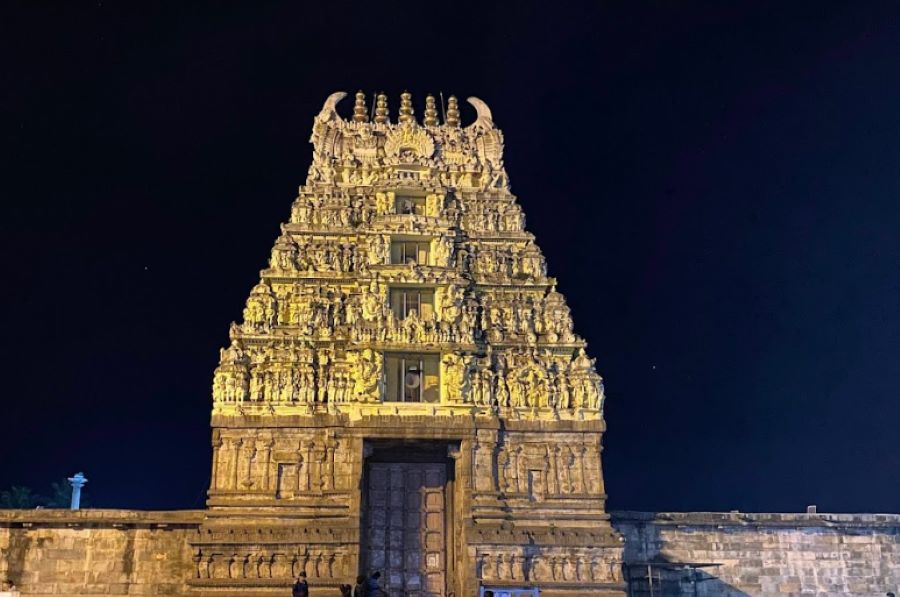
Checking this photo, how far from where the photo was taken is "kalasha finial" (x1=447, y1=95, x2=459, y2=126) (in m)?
32.8

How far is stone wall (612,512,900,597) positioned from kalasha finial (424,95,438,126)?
14972 millimetres

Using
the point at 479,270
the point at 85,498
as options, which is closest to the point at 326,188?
the point at 479,270

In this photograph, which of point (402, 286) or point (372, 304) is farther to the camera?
point (402, 286)

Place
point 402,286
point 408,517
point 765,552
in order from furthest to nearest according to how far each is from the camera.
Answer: point 402,286 < point 765,552 < point 408,517

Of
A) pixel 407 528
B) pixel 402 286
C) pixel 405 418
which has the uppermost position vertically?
pixel 402 286

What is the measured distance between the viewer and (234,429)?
83.9 ft

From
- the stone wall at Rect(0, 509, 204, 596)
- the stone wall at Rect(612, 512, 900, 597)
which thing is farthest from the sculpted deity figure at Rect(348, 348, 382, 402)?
the stone wall at Rect(612, 512, 900, 597)

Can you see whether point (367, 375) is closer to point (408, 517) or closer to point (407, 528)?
point (408, 517)

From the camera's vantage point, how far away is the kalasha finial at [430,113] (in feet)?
108

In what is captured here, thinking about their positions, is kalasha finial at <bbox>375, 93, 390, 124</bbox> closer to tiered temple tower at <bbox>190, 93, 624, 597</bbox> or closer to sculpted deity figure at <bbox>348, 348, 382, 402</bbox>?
tiered temple tower at <bbox>190, 93, 624, 597</bbox>

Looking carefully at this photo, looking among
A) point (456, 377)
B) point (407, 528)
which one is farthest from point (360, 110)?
point (407, 528)

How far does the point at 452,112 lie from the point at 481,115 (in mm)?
1161

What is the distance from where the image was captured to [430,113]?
3316cm

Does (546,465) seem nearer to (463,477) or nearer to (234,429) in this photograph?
(463,477)
